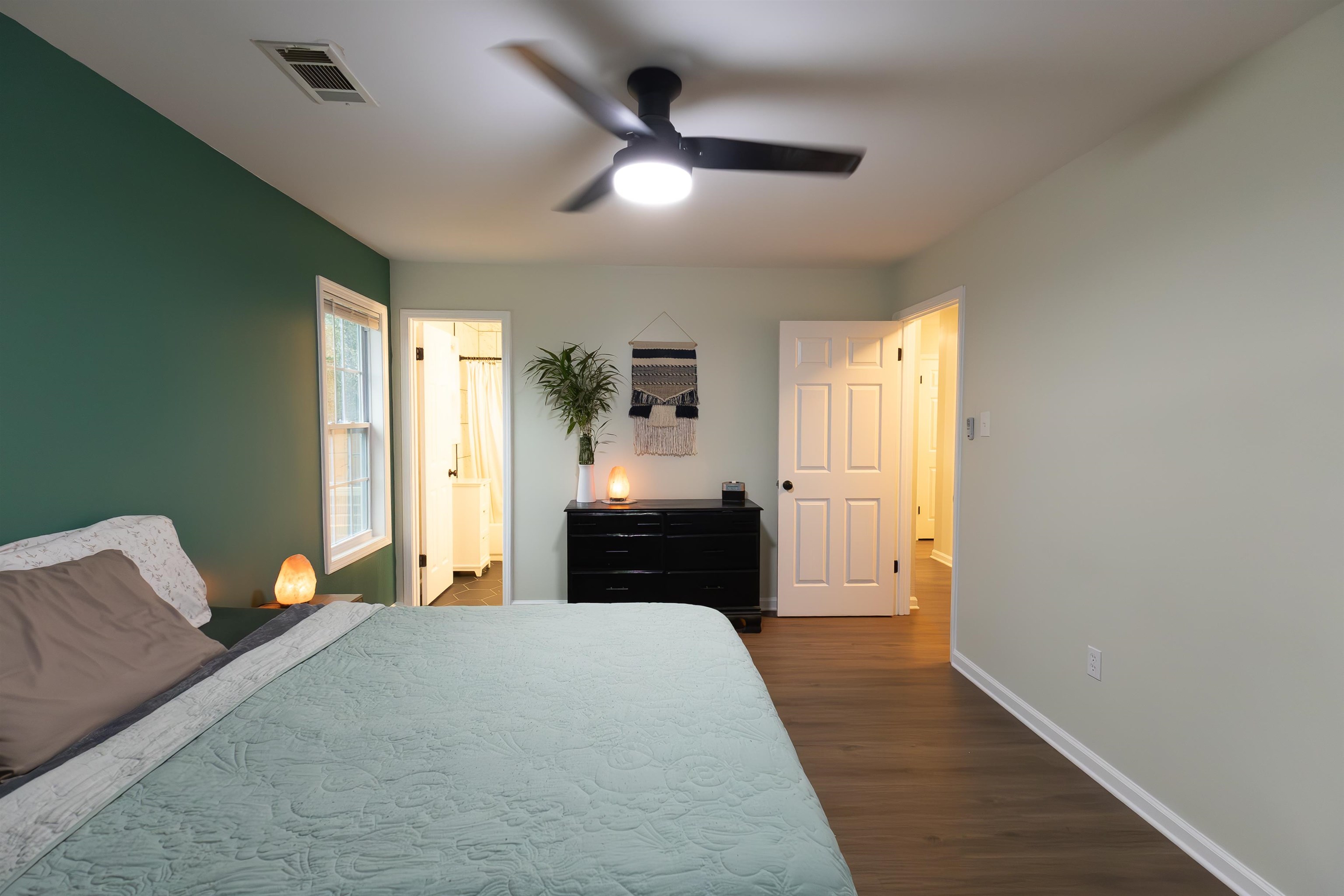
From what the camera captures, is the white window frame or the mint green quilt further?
the white window frame

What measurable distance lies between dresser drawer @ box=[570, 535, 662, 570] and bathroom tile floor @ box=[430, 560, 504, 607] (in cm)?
79

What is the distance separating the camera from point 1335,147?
155 cm

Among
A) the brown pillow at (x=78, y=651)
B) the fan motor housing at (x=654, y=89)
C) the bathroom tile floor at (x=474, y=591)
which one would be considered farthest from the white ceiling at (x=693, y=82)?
the bathroom tile floor at (x=474, y=591)

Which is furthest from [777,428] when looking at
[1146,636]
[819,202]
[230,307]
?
[230,307]

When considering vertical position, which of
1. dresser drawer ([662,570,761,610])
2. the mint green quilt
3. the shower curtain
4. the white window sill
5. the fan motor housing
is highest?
the fan motor housing

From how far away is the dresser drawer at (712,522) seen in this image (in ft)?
13.1

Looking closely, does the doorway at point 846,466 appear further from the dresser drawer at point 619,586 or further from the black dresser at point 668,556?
the dresser drawer at point 619,586

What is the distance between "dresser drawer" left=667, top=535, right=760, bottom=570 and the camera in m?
3.98

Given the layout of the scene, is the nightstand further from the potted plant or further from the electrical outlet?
the electrical outlet

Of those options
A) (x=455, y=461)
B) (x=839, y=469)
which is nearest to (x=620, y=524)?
(x=839, y=469)

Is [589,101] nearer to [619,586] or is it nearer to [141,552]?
[141,552]

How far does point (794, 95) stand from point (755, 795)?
2.02m

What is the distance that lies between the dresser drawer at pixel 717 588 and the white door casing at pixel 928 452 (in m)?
3.30

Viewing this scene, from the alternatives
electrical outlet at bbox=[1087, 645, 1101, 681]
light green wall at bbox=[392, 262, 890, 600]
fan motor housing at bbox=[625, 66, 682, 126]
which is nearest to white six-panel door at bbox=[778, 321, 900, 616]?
light green wall at bbox=[392, 262, 890, 600]
